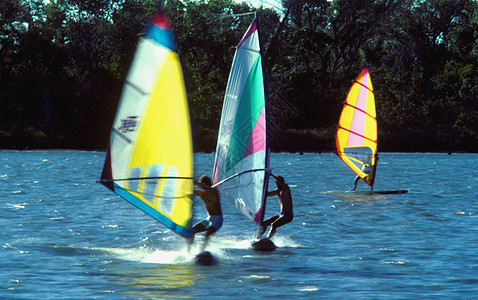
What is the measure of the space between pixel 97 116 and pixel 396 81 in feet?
127

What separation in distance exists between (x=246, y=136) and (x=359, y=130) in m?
22.2

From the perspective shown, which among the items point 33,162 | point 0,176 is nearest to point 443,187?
point 0,176

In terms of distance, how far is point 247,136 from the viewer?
60.5 feet

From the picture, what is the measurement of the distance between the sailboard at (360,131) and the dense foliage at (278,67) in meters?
52.9

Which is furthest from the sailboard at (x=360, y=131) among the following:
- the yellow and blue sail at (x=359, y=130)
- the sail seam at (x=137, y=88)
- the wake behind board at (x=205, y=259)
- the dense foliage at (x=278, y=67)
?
the dense foliage at (x=278, y=67)

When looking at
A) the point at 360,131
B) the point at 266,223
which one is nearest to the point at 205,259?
the point at 266,223

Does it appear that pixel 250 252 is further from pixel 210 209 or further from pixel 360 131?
pixel 360 131

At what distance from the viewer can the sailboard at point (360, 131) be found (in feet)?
129

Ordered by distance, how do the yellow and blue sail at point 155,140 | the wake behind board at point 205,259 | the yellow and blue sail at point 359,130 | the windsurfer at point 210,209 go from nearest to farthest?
1. the yellow and blue sail at point 155,140
2. the windsurfer at point 210,209
3. the wake behind board at point 205,259
4. the yellow and blue sail at point 359,130

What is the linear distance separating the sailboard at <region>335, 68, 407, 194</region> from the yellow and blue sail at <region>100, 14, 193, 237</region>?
81.9 feet

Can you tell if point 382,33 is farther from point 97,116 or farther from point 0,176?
point 0,176

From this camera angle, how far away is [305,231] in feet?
80.8

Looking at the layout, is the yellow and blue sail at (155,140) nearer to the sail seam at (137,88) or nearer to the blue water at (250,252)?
the sail seam at (137,88)

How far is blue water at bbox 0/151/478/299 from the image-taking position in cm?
1517
